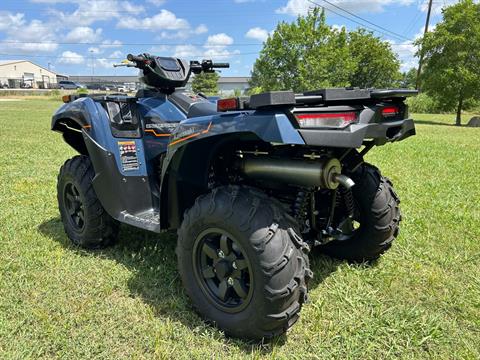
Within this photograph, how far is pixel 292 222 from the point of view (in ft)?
7.68

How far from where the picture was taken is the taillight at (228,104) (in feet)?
7.73

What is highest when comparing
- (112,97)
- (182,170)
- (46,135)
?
(112,97)

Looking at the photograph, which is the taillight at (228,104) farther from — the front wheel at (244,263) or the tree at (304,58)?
the tree at (304,58)

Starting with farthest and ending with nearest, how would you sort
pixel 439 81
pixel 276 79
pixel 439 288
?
pixel 276 79
pixel 439 81
pixel 439 288

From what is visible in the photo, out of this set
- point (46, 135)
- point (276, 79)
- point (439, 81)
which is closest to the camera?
point (46, 135)

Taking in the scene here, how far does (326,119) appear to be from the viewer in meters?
2.02

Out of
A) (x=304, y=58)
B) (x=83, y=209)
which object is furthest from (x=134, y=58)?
(x=304, y=58)

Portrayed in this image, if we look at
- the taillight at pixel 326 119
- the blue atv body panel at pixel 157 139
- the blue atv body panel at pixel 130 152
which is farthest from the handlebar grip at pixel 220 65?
the taillight at pixel 326 119

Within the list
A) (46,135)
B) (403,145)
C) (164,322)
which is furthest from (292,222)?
(46,135)

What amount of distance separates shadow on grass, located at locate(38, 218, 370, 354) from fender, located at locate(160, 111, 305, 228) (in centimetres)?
51

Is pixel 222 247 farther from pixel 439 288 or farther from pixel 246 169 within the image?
pixel 439 288

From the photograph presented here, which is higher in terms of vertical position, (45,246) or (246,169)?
(246,169)

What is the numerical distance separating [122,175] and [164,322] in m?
1.33

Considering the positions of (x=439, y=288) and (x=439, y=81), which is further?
(x=439, y=81)
